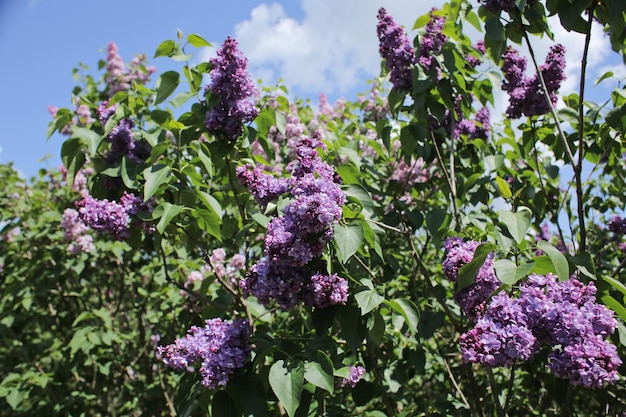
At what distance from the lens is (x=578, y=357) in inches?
56.2

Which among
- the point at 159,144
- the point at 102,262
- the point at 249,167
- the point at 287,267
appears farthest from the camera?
the point at 102,262

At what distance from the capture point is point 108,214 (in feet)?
7.33

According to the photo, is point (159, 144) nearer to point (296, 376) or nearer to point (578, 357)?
point (296, 376)

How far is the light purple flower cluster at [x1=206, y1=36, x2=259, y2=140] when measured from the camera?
7.36ft

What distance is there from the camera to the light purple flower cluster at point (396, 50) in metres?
2.61

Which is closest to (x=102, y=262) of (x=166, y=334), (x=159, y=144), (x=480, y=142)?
(x=166, y=334)

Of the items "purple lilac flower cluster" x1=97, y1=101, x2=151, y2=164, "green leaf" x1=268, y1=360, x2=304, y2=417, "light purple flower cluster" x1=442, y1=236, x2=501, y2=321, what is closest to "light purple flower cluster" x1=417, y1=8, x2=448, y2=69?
"light purple flower cluster" x1=442, y1=236, x2=501, y2=321

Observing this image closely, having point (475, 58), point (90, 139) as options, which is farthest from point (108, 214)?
point (475, 58)

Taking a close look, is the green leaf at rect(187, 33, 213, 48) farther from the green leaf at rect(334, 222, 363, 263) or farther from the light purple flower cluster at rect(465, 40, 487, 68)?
the light purple flower cluster at rect(465, 40, 487, 68)

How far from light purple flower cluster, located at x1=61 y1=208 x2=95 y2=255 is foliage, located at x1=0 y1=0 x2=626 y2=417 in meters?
0.02

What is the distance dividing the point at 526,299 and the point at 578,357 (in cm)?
21

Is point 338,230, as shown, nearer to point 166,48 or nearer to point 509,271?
point 509,271

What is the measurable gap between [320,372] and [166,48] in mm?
1645

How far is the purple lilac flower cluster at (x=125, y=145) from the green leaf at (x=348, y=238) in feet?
4.47
